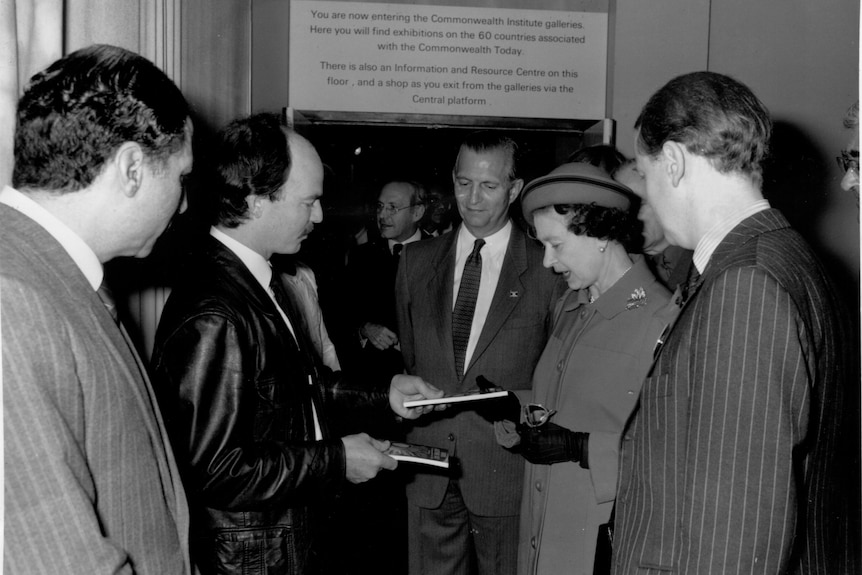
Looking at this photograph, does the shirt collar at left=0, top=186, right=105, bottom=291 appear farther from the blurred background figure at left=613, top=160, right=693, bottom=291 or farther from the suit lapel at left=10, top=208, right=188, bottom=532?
the blurred background figure at left=613, top=160, right=693, bottom=291

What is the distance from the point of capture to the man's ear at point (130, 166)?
1303 mm

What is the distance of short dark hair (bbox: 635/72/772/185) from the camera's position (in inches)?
56.3

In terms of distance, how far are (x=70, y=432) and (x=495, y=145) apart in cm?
271

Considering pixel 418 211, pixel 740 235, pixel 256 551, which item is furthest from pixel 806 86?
pixel 256 551

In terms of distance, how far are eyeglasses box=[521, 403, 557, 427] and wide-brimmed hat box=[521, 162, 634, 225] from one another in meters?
0.72

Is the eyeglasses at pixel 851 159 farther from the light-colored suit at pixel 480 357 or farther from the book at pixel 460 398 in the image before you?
the light-colored suit at pixel 480 357

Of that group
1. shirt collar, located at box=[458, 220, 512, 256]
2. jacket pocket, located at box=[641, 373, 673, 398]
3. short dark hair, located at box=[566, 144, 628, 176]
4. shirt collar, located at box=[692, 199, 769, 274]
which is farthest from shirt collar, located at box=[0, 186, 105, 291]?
short dark hair, located at box=[566, 144, 628, 176]

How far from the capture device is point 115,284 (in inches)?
94.6

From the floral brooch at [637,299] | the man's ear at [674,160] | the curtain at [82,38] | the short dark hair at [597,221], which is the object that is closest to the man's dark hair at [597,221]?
the short dark hair at [597,221]

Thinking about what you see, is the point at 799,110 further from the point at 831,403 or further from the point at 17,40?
the point at 17,40

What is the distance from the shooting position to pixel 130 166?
4.36 ft

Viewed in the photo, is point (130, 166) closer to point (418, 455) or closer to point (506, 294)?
point (418, 455)

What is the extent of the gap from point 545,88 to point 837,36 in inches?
64.4

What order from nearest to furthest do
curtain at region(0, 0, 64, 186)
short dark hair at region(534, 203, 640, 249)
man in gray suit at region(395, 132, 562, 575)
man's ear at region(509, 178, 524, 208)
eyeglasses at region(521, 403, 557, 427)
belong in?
curtain at region(0, 0, 64, 186)
eyeglasses at region(521, 403, 557, 427)
short dark hair at region(534, 203, 640, 249)
man in gray suit at region(395, 132, 562, 575)
man's ear at region(509, 178, 524, 208)
